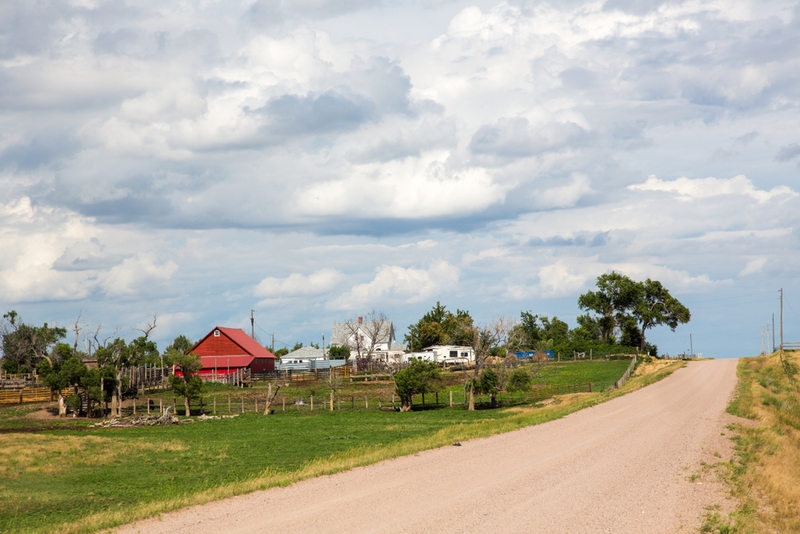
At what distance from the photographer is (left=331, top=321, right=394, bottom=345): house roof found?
399ft

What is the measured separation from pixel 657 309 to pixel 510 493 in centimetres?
10696

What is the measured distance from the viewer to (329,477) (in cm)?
2241

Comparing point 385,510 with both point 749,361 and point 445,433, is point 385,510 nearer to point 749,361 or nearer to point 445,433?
point 445,433

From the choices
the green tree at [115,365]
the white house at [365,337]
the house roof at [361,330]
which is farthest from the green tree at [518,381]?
the house roof at [361,330]

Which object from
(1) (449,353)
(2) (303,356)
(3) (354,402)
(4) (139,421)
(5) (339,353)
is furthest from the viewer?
(5) (339,353)

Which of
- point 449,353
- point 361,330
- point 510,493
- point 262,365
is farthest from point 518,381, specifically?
point 361,330

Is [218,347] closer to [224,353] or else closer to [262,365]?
[224,353]

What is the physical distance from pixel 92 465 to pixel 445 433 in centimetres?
1785

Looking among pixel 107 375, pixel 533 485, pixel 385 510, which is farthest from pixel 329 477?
pixel 107 375

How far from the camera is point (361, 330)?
131375mm

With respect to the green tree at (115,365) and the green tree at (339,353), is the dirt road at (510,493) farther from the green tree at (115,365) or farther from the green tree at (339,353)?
the green tree at (339,353)

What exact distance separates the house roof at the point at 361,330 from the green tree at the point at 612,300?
40548 millimetres

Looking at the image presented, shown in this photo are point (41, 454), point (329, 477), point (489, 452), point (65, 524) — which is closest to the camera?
point (65, 524)

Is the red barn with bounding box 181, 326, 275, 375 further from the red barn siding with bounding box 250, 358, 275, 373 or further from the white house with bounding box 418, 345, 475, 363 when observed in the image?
the white house with bounding box 418, 345, 475, 363
